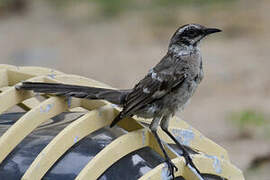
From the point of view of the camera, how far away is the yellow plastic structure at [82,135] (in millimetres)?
3112

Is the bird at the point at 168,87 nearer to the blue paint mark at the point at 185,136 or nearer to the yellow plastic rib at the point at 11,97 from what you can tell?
the blue paint mark at the point at 185,136

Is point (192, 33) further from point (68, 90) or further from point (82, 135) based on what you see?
point (82, 135)

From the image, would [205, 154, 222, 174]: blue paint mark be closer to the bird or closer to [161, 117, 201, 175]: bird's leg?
[161, 117, 201, 175]: bird's leg

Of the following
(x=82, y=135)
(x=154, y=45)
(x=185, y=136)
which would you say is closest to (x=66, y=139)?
(x=82, y=135)

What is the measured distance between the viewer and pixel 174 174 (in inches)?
127

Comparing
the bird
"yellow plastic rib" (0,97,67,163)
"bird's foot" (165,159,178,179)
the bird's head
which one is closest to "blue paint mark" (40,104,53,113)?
"yellow plastic rib" (0,97,67,163)

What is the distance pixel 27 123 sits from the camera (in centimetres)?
330

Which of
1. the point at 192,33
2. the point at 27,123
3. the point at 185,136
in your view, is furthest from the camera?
the point at 192,33

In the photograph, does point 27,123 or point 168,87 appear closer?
point 27,123

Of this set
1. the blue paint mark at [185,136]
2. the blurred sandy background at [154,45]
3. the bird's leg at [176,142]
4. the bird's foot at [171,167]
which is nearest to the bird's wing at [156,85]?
the bird's leg at [176,142]

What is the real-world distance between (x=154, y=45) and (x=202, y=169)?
8.65 m

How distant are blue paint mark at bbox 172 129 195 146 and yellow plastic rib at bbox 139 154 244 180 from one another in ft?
1.13

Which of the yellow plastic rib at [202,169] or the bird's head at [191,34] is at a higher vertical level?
the bird's head at [191,34]

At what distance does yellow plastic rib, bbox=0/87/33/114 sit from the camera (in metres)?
3.48
